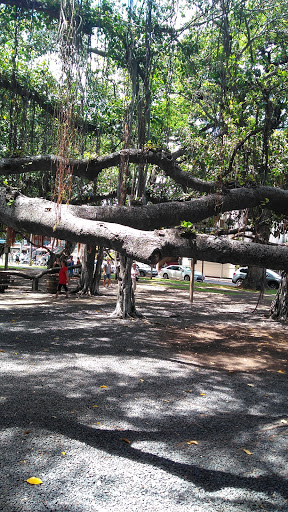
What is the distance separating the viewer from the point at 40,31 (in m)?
11.4

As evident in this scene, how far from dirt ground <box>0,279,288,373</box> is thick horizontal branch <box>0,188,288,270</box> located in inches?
117

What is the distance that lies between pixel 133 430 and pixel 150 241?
75.8 inches

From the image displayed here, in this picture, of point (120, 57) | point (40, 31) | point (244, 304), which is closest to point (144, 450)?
point (120, 57)

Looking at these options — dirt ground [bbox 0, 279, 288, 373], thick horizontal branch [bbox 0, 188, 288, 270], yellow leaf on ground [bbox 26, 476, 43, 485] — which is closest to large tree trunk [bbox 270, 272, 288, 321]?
dirt ground [bbox 0, 279, 288, 373]

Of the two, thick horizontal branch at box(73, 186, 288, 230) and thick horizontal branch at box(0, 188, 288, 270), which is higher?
thick horizontal branch at box(73, 186, 288, 230)

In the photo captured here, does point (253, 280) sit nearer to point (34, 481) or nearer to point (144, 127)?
point (144, 127)

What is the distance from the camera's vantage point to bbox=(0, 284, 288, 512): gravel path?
316 centimetres

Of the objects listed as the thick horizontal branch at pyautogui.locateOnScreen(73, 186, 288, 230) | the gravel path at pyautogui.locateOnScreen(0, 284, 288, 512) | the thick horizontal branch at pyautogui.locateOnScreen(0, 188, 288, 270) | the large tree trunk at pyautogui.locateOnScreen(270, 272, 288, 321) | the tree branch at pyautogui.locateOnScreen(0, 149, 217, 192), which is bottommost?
the gravel path at pyautogui.locateOnScreen(0, 284, 288, 512)

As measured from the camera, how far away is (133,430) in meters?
4.38

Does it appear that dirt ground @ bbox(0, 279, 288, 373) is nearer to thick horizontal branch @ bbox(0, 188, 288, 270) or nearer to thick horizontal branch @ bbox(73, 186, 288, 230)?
thick horizontal branch @ bbox(73, 186, 288, 230)

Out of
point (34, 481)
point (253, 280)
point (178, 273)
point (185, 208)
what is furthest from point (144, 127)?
point (178, 273)

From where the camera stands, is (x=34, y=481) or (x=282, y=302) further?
(x=282, y=302)

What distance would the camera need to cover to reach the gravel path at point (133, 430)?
10.4 ft

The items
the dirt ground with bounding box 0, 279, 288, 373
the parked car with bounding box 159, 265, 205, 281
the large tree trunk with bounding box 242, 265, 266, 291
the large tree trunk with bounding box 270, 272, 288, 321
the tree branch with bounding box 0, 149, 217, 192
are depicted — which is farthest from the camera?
the parked car with bounding box 159, 265, 205, 281
